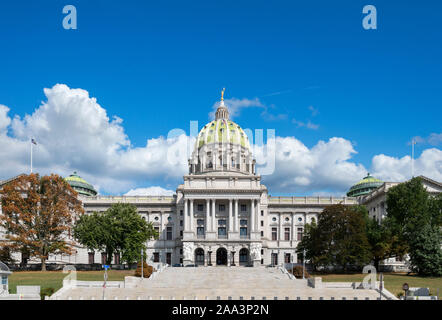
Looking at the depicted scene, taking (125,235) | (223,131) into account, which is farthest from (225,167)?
(125,235)

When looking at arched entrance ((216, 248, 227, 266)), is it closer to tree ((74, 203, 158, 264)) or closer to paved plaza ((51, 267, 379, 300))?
tree ((74, 203, 158, 264))

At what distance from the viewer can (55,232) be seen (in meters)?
76.8

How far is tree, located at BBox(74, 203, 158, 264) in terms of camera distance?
80062mm

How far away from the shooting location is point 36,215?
251 ft

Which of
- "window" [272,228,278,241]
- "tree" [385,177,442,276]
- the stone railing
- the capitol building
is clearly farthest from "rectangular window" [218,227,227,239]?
"tree" [385,177,442,276]

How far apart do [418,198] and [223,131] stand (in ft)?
210

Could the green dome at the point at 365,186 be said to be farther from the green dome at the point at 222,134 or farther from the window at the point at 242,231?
the window at the point at 242,231

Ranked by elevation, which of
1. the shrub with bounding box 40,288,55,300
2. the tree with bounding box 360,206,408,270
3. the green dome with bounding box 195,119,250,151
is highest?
the green dome with bounding box 195,119,250,151

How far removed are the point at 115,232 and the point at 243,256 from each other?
105 feet

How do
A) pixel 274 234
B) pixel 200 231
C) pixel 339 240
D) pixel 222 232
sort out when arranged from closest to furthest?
pixel 339 240
pixel 222 232
pixel 200 231
pixel 274 234

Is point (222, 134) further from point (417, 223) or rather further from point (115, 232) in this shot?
point (417, 223)

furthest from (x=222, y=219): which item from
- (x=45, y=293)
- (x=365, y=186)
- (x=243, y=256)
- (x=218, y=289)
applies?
(x=45, y=293)

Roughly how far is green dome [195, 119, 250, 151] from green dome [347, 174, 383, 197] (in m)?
30.8
